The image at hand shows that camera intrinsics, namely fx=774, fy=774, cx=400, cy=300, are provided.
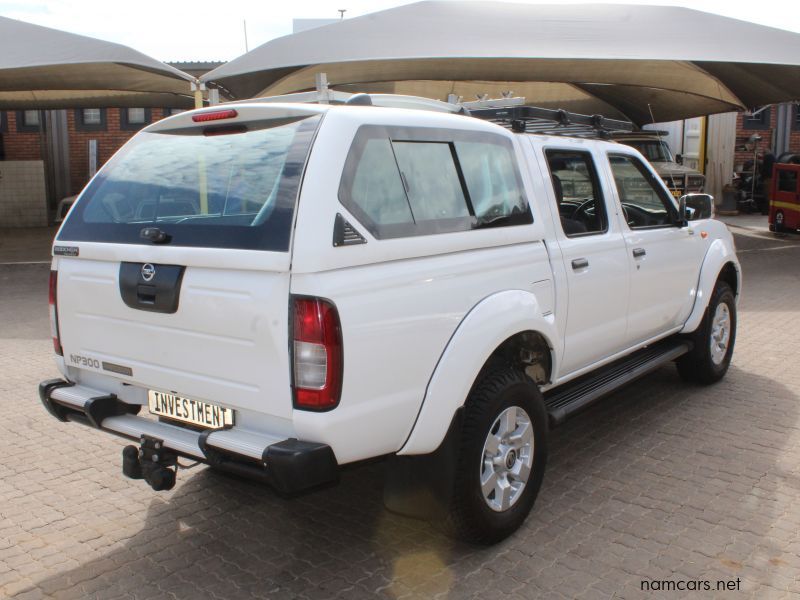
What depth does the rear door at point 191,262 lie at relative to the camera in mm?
2820

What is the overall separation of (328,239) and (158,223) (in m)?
0.91

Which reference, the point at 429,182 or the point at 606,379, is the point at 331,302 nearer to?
the point at 429,182

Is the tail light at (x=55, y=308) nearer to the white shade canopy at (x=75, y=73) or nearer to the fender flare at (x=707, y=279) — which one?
the fender flare at (x=707, y=279)

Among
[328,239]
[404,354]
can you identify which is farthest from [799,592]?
[328,239]

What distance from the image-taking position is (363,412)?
284cm

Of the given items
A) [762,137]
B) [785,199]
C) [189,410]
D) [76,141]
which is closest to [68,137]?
[76,141]

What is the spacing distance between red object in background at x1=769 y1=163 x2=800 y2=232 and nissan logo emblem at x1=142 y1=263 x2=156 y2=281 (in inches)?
641

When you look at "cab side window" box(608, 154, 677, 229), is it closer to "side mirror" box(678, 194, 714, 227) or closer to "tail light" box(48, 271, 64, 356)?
"side mirror" box(678, 194, 714, 227)

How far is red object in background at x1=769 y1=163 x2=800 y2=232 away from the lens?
1647 centimetres

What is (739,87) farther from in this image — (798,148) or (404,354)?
(404,354)

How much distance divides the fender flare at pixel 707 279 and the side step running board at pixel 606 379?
0.61 feet

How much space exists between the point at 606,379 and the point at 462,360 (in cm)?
172

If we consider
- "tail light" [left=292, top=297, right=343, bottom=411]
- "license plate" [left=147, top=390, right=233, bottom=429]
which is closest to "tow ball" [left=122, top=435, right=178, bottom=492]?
"license plate" [left=147, top=390, right=233, bottom=429]

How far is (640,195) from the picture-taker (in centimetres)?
512
